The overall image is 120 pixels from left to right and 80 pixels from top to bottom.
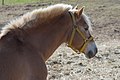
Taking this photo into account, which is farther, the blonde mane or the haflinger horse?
the blonde mane

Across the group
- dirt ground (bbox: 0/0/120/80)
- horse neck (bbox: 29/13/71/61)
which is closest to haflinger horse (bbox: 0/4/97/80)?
horse neck (bbox: 29/13/71/61)

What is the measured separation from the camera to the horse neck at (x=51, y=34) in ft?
15.9

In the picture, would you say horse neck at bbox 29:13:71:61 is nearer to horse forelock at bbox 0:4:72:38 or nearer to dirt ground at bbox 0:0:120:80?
horse forelock at bbox 0:4:72:38

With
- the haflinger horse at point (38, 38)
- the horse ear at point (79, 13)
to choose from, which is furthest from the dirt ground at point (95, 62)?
the horse ear at point (79, 13)

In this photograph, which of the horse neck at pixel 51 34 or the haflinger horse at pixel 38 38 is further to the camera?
the horse neck at pixel 51 34

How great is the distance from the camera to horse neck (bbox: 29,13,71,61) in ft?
15.9

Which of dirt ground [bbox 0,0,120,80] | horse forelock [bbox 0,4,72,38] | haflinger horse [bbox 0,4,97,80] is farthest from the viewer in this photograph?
dirt ground [bbox 0,0,120,80]

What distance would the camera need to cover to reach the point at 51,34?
495cm

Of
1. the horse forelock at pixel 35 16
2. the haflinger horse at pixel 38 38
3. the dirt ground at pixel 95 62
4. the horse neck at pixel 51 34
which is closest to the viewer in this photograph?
the haflinger horse at pixel 38 38

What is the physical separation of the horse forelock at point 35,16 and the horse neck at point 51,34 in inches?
3.2

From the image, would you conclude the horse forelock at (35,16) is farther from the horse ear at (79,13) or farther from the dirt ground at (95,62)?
the dirt ground at (95,62)

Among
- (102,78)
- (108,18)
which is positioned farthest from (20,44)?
(108,18)

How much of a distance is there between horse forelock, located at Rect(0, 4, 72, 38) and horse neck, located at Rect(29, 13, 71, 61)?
8 cm

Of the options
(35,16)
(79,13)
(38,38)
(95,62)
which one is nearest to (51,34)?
(38,38)
